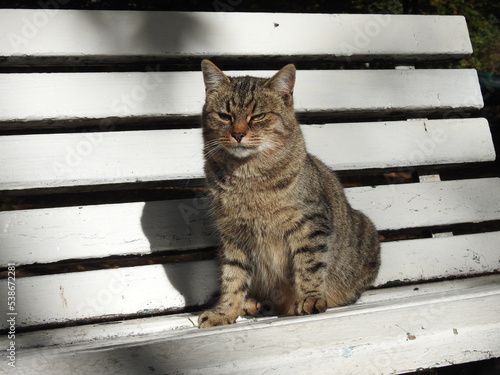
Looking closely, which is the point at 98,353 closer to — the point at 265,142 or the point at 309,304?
the point at 309,304

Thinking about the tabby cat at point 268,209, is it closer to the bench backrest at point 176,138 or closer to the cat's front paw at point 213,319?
the cat's front paw at point 213,319

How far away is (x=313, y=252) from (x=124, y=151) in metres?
0.92

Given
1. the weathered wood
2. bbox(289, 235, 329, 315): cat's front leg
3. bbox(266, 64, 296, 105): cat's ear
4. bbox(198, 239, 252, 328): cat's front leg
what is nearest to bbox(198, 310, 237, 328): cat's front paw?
bbox(198, 239, 252, 328): cat's front leg

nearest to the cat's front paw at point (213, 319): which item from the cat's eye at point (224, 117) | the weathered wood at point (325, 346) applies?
the weathered wood at point (325, 346)

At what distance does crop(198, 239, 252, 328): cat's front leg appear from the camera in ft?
7.25

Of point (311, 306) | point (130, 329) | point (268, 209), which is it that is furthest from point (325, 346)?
point (130, 329)

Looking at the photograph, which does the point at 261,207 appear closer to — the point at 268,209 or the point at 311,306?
the point at 268,209

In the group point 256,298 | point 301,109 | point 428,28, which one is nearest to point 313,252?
point 256,298

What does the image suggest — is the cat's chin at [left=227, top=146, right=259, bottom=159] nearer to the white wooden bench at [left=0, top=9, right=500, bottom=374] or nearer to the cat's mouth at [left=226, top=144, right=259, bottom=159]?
the cat's mouth at [left=226, top=144, right=259, bottom=159]

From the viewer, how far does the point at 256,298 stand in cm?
244

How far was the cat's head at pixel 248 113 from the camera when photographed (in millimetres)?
2281

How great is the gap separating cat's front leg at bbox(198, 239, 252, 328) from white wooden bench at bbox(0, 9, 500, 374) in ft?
0.56

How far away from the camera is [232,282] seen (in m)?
2.29

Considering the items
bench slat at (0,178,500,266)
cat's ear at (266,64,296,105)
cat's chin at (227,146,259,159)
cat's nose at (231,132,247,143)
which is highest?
cat's ear at (266,64,296,105)
